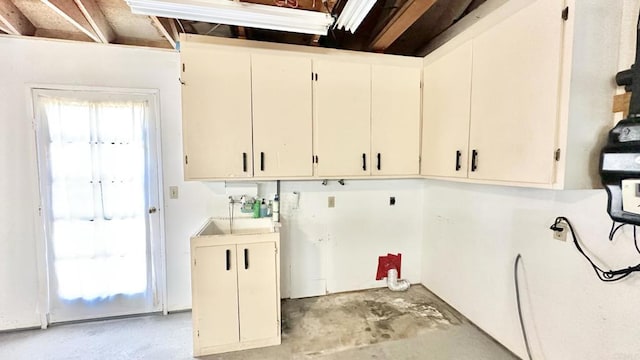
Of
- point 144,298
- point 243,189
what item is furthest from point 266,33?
point 144,298

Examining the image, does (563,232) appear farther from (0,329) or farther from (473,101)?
(0,329)

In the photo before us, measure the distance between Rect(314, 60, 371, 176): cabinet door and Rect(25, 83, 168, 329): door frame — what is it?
5.13 feet

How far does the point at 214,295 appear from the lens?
86.0 inches

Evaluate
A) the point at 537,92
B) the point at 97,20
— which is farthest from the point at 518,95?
the point at 97,20

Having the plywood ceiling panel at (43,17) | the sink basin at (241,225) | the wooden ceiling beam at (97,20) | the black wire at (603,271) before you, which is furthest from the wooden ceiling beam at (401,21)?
the plywood ceiling panel at (43,17)

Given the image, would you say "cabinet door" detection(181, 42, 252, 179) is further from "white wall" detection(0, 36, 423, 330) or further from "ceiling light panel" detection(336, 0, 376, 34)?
"ceiling light panel" detection(336, 0, 376, 34)

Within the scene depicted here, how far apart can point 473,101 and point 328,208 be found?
172 cm

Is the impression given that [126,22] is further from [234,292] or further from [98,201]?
[234,292]

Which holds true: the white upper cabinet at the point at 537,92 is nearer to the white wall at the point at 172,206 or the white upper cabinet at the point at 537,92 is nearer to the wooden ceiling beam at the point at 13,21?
the white wall at the point at 172,206

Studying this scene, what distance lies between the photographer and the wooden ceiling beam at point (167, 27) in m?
2.19

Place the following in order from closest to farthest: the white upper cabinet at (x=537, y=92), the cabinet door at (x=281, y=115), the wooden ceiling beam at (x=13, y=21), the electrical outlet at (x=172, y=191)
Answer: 1. the white upper cabinet at (x=537, y=92)
2. the wooden ceiling beam at (x=13, y=21)
3. the cabinet door at (x=281, y=115)
4. the electrical outlet at (x=172, y=191)

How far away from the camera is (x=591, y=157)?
147 centimetres

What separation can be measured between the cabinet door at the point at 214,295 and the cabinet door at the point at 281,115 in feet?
2.47

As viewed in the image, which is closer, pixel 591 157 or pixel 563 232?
pixel 591 157
